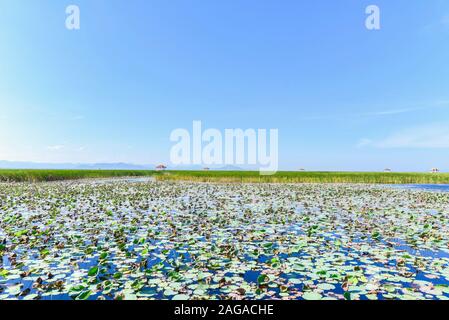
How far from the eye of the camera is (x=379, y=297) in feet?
15.7

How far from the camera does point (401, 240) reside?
28.5 feet

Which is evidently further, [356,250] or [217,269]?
[356,250]

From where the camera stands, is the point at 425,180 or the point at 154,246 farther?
Result: the point at 425,180

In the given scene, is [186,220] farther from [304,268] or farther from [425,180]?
[425,180]

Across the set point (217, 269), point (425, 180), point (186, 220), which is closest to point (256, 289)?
point (217, 269)
